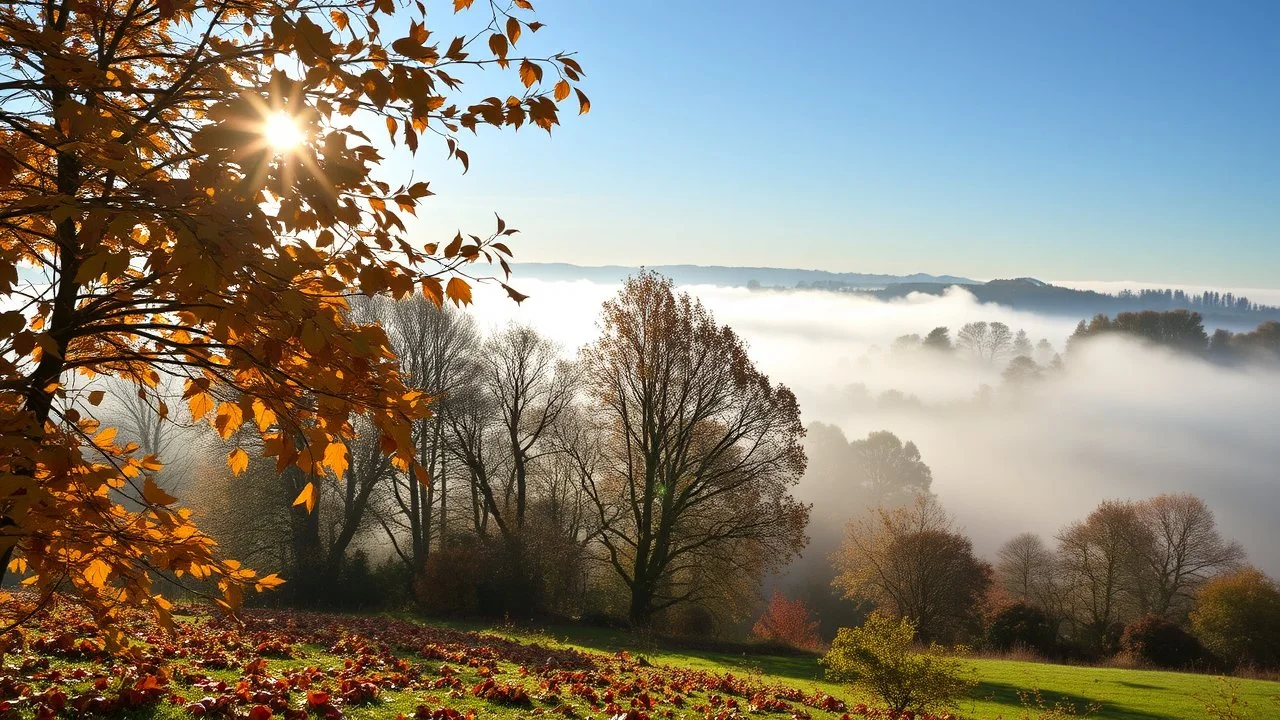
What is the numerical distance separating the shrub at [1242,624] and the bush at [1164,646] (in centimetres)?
159

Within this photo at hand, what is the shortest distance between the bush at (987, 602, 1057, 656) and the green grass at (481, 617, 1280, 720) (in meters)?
9.97

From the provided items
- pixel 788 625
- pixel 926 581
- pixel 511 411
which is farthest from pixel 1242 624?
pixel 511 411

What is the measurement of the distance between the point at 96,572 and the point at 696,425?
22.5m

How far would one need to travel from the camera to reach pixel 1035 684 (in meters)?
17.9

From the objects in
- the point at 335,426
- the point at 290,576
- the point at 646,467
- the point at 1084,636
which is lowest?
the point at 1084,636

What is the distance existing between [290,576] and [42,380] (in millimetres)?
27458

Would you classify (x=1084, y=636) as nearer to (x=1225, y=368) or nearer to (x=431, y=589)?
(x=431, y=589)

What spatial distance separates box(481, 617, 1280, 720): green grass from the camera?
1460 centimetres

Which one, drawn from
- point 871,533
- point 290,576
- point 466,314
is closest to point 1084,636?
point 871,533

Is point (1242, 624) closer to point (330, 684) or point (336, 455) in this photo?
point (330, 684)

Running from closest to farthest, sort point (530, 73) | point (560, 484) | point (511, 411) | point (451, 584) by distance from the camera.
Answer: point (530, 73) < point (451, 584) < point (511, 411) < point (560, 484)

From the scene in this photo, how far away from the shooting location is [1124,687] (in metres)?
18.4

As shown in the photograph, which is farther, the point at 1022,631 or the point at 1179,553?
the point at 1179,553

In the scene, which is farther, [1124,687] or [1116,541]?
[1116,541]
